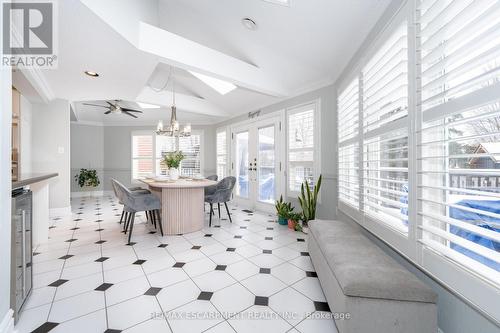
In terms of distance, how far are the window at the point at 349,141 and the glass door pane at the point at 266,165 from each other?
1.79 m

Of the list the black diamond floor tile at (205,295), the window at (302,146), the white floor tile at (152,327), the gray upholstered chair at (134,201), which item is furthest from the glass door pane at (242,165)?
the white floor tile at (152,327)

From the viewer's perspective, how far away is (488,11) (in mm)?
955

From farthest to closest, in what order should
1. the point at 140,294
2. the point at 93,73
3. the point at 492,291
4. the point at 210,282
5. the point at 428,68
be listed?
the point at 93,73 < the point at 210,282 < the point at 140,294 < the point at 428,68 < the point at 492,291

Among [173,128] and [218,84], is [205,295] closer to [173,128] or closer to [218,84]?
[173,128]

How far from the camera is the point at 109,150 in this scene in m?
7.28

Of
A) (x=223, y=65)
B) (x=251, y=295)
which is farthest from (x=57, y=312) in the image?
(x=223, y=65)

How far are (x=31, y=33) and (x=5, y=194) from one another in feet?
6.29

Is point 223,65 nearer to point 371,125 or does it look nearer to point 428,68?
point 371,125

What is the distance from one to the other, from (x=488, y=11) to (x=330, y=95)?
255 centimetres

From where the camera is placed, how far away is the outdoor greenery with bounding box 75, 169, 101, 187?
663 centimetres

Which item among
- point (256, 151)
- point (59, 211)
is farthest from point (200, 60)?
point (59, 211)

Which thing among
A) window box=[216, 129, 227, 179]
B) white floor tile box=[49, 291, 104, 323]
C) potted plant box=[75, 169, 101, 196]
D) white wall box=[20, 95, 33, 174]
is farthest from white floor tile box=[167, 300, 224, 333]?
potted plant box=[75, 169, 101, 196]

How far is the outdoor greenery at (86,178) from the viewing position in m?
6.63

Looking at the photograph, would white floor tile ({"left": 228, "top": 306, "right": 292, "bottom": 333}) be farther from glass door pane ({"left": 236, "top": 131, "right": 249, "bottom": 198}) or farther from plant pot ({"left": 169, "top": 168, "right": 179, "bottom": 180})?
glass door pane ({"left": 236, "top": 131, "right": 249, "bottom": 198})
